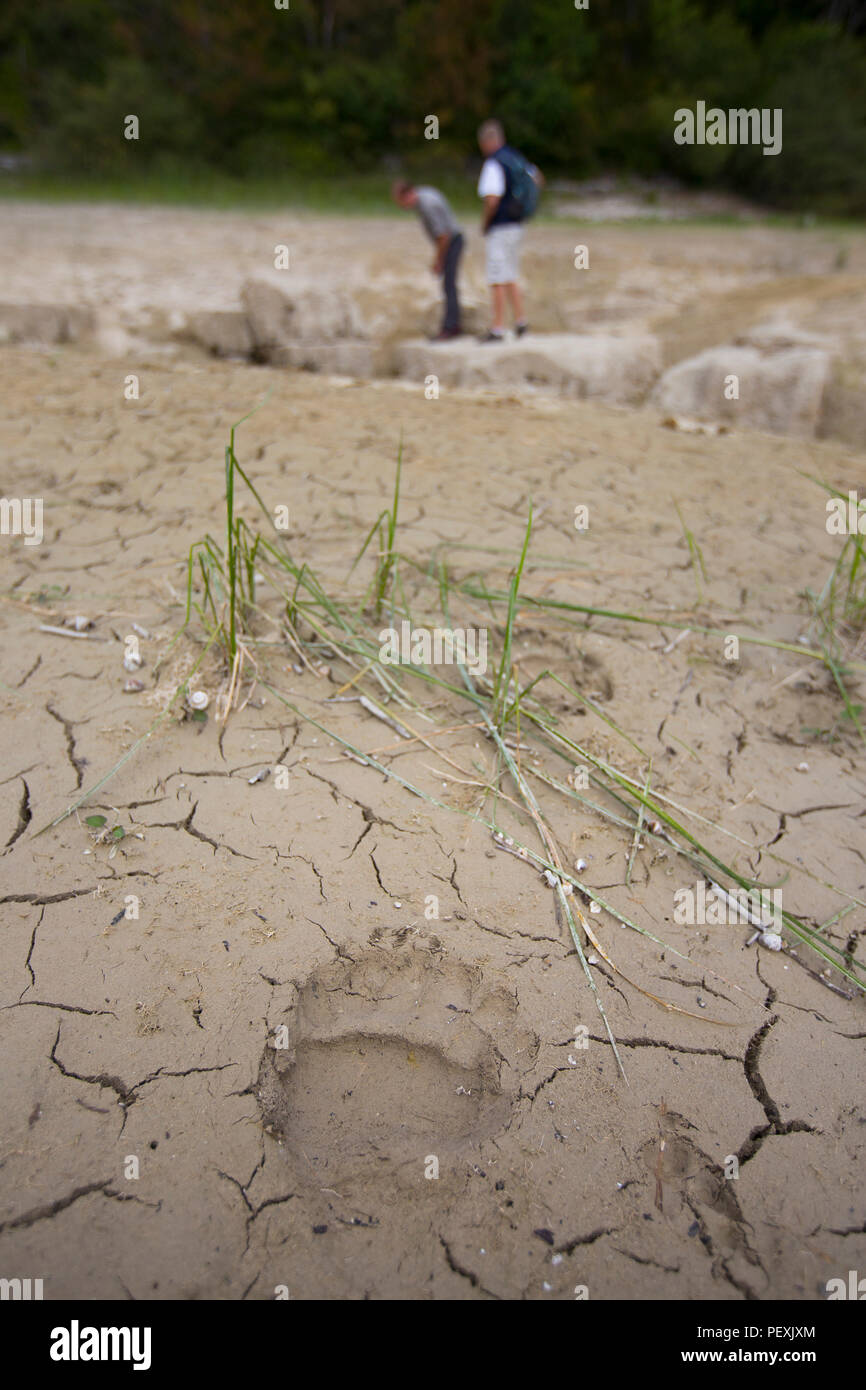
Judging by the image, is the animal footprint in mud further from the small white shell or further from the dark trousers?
the dark trousers

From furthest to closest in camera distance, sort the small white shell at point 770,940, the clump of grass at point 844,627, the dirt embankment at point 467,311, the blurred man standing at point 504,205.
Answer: the blurred man standing at point 504,205 → the dirt embankment at point 467,311 → the clump of grass at point 844,627 → the small white shell at point 770,940

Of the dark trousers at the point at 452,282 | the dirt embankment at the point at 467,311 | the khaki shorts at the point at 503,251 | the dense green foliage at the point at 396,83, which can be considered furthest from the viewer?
the dense green foliage at the point at 396,83

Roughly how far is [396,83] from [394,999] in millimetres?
19376

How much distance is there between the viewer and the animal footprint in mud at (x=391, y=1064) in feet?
4.68

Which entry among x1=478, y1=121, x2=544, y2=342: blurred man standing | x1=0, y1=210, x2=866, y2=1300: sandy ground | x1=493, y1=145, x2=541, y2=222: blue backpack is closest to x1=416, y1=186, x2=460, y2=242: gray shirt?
x1=478, y1=121, x2=544, y2=342: blurred man standing

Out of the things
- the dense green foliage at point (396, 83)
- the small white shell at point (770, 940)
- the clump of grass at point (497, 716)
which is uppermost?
the dense green foliage at point (396, 83)

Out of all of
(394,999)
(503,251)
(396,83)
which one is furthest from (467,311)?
(396,83)

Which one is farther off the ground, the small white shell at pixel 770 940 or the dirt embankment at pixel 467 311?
the dirt embankment at pixel 467 311

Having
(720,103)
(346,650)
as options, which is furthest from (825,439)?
(720,103)

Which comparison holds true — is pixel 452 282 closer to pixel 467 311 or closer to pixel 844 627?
pixel 467 311

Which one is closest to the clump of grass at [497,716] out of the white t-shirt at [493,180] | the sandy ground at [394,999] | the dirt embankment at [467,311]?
the sandy ground at [394,999]

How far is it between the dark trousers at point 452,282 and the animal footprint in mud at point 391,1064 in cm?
580

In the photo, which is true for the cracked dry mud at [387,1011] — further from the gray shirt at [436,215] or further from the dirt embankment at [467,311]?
the gray shirt at [436,215]
